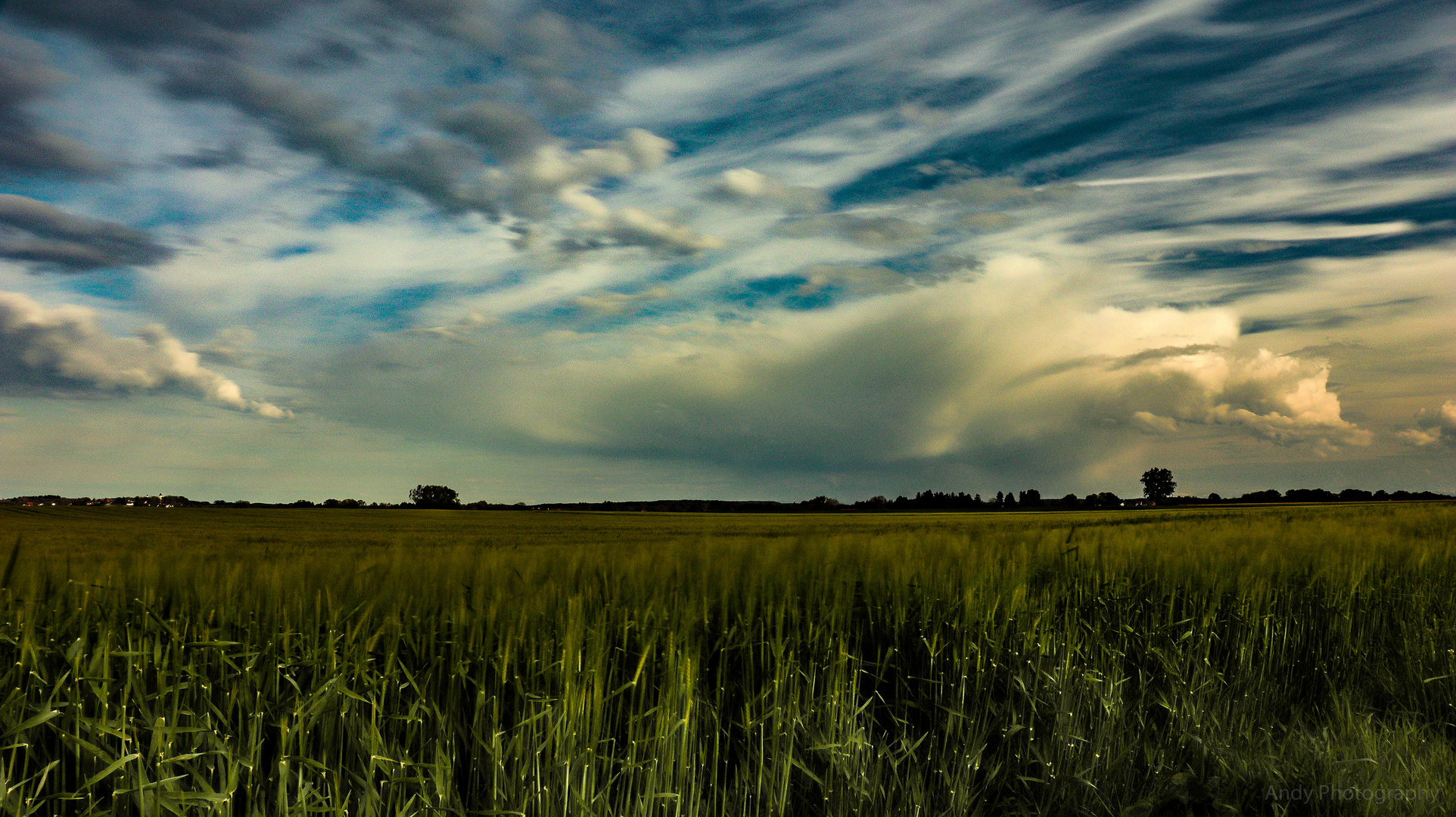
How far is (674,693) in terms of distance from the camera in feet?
10.1

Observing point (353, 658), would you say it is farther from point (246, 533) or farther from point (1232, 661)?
point (246, 533)

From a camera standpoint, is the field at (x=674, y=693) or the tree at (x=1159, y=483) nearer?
the field at (x=674, y=693)

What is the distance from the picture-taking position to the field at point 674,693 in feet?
8.58

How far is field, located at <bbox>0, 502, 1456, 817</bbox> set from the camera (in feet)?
8.58

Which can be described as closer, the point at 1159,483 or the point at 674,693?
the point at 674,693

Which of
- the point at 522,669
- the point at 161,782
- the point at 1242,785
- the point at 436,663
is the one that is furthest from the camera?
the point at 1242,785

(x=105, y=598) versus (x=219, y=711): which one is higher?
(x=105, y=598)

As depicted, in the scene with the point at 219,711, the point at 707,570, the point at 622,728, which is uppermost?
the point at 707,570

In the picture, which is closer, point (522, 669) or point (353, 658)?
point (353, 658)

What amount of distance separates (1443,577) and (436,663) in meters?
9.15

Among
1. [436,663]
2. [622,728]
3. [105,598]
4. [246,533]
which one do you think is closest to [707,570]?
[622,728]

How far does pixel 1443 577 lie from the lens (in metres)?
7.15

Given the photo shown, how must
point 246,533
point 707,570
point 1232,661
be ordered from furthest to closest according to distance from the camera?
point 246,533 < point 1232,661 < point 707,570

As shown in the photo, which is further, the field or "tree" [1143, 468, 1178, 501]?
"tree" [1143, 468, 1178, 501]
